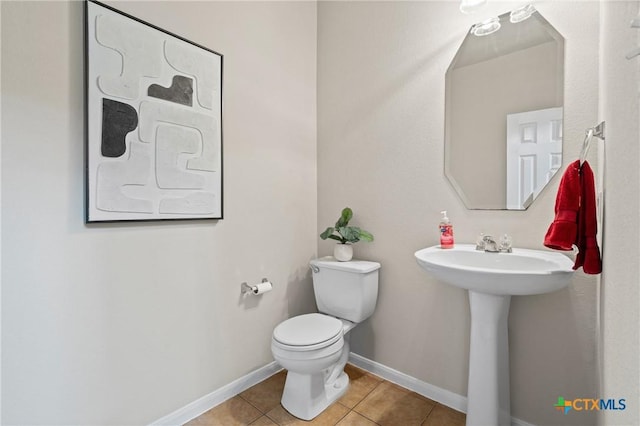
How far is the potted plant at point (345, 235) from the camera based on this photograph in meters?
1.88

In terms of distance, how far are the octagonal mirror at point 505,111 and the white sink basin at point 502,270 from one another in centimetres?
27

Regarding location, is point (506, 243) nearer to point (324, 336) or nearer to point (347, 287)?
point (347, 287)

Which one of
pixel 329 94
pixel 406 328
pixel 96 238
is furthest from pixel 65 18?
pixel 406 328

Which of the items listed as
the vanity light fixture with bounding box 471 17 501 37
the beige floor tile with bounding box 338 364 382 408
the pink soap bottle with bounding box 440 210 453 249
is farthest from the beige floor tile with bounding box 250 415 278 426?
the vanity light fixture with bounding box 471 17 501 37

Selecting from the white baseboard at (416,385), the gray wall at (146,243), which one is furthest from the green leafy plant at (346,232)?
the white baseboard at (416,385)

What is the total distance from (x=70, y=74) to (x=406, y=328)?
2075mm

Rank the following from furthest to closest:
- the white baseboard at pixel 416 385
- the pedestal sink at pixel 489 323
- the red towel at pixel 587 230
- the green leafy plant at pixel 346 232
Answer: the green leafy plant at pixel 346 232
the white baseboard at pixel 416 385
the pedestal sink at pixel 489 323
the red towel at pixel 587 230

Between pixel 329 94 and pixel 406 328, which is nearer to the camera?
pixel 406 328

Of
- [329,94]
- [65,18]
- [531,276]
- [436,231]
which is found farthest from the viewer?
[329,94]

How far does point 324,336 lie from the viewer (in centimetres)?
154

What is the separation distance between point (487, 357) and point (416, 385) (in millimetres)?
627

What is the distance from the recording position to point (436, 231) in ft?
5.49

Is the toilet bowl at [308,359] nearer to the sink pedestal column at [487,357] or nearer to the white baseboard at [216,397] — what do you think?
the white baseboard at [216,397]

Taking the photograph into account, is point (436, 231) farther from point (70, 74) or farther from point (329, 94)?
point (70, 74)
